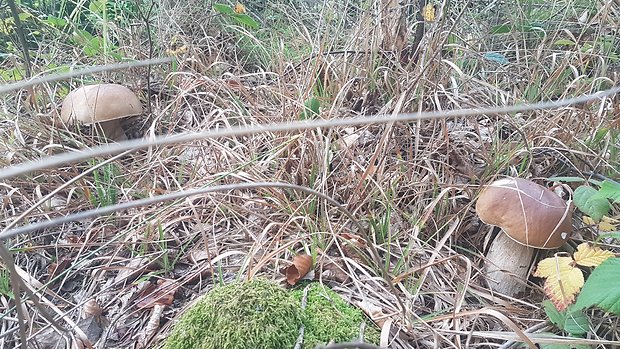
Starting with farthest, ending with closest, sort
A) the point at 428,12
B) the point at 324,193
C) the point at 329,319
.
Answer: the point at 428,12 < the point at 324,193 < the point at 329,319

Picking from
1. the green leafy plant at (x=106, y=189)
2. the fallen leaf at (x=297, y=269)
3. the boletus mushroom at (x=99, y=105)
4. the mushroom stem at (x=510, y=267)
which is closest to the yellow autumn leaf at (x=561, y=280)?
the mushroom stem at (x=510, y=267)

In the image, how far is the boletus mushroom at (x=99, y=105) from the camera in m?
1.85

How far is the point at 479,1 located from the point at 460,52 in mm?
1036

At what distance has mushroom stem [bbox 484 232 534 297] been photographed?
1285 millimetres

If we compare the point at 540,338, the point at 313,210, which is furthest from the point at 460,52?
the point at 540,338

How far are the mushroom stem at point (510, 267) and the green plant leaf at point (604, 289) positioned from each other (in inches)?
13.7

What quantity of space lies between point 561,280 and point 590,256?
0.13 metres

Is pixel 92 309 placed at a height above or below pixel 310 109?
below

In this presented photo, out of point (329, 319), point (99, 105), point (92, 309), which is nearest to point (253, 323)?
point (329, 319)

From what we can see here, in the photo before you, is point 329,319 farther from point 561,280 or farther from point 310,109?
point 310,109

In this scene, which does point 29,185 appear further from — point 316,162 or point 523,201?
point 523,201

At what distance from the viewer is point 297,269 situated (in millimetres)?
1153

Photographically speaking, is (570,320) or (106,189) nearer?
(570,320)

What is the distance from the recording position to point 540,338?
1.03m
